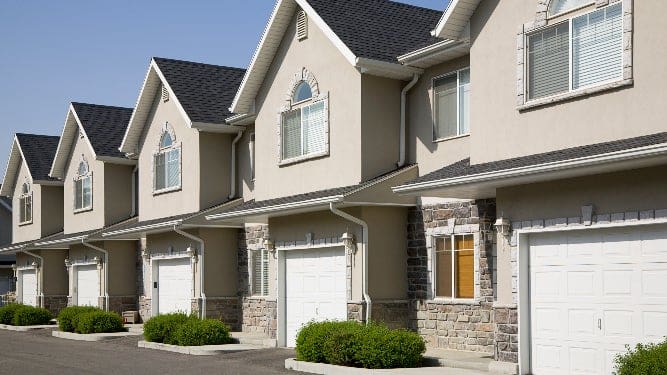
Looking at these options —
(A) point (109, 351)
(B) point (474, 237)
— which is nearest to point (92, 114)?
(A) point (109, 351)

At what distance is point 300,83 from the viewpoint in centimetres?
2186

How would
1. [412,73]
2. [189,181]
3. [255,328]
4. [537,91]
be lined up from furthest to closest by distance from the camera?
[189,181]
[255,328]
[412,73]
[537,91]

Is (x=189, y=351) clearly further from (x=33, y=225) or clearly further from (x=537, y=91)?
(x=33, y=225)

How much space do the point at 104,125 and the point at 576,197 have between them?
24348 mm

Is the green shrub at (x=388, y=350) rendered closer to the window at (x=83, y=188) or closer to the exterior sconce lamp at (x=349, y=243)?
the exterior sconce lamp at (x=349, y=243)

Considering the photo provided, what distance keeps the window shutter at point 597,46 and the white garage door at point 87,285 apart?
76.1 feet

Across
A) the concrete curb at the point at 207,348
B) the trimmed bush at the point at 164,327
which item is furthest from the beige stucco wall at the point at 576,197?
the trimmed bush at the point at 164,327

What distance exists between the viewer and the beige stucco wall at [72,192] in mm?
32938

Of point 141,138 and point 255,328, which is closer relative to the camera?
point 255,328

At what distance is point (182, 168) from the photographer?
27281 mm

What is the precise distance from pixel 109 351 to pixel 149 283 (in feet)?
25.1

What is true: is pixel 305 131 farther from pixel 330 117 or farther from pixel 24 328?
pixel 24 328

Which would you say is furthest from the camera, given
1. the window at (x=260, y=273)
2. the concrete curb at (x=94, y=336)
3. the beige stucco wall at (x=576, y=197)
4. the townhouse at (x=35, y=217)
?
the townhouse at (x=35, y=217)

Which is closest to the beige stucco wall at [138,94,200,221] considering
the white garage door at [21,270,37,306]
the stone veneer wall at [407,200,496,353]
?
the stone veneer wall at [407,200,496,353]
